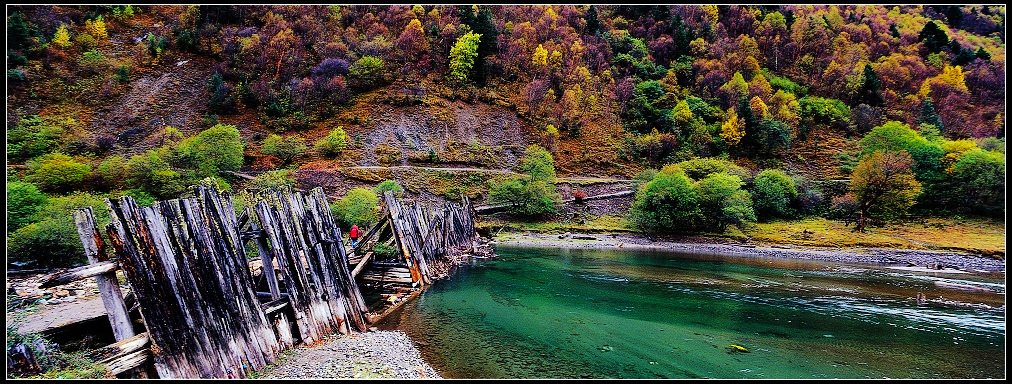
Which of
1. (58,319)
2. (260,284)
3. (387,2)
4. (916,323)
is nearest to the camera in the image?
(58,319)

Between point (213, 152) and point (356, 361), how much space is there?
147 feet

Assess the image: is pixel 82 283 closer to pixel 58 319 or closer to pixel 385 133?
pixel 58 319

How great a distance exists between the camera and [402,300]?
751 inches

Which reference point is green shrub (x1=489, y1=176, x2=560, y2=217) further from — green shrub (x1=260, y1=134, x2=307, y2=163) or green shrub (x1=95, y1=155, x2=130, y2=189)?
green shrub (x1=95, y1=155, x2=130, y2=189)

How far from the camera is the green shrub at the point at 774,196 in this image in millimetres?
51094

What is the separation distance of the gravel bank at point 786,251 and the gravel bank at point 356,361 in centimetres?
2971

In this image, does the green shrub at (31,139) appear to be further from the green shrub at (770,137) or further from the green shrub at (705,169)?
the green shrub at (770,137)

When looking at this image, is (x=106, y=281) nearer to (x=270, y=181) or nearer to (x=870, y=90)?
(x=270, y=181)

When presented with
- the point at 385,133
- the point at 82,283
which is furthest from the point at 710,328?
the point at 385,133

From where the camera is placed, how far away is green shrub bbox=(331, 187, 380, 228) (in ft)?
116

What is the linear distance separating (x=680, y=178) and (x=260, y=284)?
41971 mm

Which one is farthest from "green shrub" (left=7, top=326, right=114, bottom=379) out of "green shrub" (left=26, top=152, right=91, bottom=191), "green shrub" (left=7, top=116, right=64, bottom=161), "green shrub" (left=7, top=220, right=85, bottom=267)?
"green shrub" (left=7, top=116, right=64, bottom=161)

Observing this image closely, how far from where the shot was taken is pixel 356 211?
35750mm

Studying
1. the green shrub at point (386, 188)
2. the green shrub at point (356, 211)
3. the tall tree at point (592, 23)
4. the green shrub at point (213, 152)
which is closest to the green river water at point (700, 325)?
the green shrub at point (356, 211)
